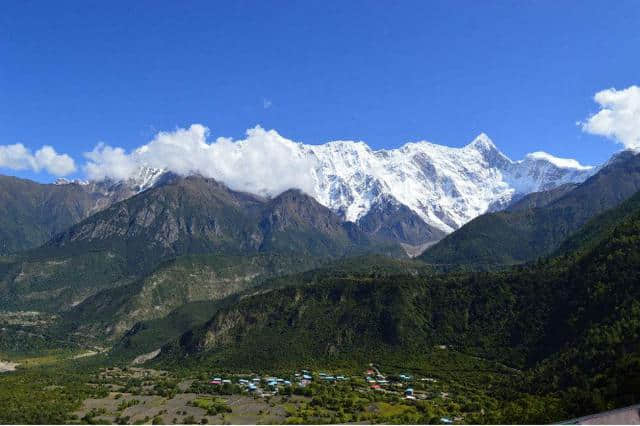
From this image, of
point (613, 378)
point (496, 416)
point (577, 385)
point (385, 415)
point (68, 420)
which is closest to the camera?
point (613, 378)

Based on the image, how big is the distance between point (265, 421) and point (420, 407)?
5046cm

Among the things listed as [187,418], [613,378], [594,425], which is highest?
[594,425]

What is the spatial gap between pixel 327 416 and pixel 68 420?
86039mm

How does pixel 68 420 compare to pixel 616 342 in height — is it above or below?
below

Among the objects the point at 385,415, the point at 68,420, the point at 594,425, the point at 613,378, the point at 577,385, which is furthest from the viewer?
the point at 68,420

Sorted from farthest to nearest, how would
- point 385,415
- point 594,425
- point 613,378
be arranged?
point 385,415, point 613,378, point 594,425

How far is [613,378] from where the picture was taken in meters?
136

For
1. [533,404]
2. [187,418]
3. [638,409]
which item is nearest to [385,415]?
[533,404]

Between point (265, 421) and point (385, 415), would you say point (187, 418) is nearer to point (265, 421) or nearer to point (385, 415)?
point (265, 421)

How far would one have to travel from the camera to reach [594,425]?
146 ft

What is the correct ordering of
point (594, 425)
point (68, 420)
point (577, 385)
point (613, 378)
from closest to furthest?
point (594, 425) < point (613, 378) < point (577, 385) < point (68, 420)

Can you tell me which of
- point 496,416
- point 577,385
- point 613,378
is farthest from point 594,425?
point 577,385

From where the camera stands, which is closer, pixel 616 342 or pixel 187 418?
pixel 616 342

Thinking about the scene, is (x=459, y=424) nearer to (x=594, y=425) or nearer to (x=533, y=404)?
(x=533, y=404)
